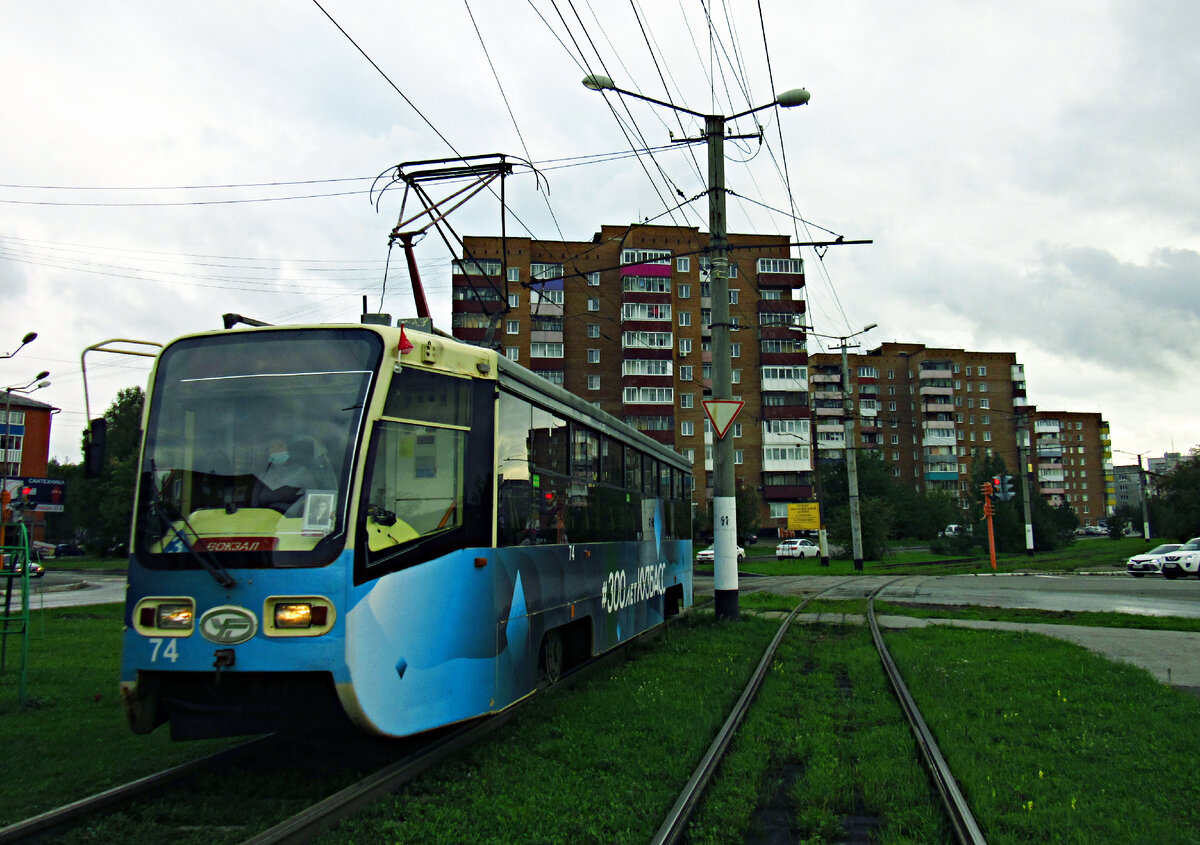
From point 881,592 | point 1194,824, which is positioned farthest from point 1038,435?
point 1194,824

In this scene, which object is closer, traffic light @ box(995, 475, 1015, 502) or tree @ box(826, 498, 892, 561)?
traffic light @ box(995, 475, 1015, 502)

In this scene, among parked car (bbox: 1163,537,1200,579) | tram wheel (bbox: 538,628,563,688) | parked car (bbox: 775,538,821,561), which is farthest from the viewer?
parked car (bbox: 775,538,821,561)

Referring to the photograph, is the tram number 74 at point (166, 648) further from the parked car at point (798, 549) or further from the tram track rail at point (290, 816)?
the parked car at point (798, 549)

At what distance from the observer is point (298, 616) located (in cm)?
544

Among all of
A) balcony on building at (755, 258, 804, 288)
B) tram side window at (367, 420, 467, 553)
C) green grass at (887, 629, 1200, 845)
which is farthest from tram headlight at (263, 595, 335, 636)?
balcony on building at (755, 258, 804, 288)

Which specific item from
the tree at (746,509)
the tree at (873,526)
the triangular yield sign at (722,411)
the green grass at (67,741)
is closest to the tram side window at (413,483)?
the green grass at (67,741)

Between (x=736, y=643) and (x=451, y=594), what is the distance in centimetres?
728

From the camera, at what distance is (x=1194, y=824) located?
16.9 feet

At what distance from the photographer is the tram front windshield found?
5.59m

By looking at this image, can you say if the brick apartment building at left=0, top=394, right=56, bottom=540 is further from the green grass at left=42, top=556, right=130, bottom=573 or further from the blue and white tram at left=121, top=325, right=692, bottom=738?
the blue and white tram at left=121, top=325, right=692, bottom=738

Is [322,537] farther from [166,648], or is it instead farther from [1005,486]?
[1005,486]

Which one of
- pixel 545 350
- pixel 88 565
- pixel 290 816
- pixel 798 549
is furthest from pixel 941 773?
pixel 545 350

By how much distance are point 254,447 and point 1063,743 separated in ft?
20.7

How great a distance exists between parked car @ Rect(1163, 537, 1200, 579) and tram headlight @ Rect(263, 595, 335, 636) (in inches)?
1399
